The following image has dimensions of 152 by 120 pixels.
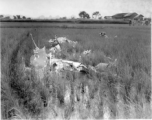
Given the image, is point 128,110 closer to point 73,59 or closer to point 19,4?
point 73,59

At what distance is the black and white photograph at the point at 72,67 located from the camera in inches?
75.4

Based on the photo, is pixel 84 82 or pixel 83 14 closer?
pixel 84 82

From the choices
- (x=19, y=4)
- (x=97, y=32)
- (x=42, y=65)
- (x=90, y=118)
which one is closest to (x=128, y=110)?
(x=90, y=118)

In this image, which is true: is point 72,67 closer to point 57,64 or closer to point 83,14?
point 57,64

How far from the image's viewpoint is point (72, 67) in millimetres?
3055

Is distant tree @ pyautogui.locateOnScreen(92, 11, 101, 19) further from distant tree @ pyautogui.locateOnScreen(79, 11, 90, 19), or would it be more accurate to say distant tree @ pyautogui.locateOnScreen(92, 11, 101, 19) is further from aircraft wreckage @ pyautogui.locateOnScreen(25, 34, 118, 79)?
aircraft wreckage @ pyautogui.locateOnScreen(25, 34, 118, 79)

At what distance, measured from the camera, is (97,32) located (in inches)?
193

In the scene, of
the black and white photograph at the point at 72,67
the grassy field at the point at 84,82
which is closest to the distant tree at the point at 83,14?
the black and white photograph at the point at 72,67

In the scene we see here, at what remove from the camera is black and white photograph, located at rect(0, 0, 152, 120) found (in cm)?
191

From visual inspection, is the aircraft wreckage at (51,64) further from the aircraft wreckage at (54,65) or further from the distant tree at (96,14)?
the distant tree at (96,14)

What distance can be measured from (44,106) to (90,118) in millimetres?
660

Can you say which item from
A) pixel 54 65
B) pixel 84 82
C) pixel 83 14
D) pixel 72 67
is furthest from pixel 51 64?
pixel 83 14

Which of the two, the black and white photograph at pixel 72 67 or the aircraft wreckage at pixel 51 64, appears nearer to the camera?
the black and white photograph at pixel 72 67

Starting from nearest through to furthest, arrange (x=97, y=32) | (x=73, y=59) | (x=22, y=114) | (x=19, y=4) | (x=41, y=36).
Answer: (x=22, y=114) → (x=19, y=4) → (x=73, y=59) → (x=41, y=36) → (x=97, y=32)
